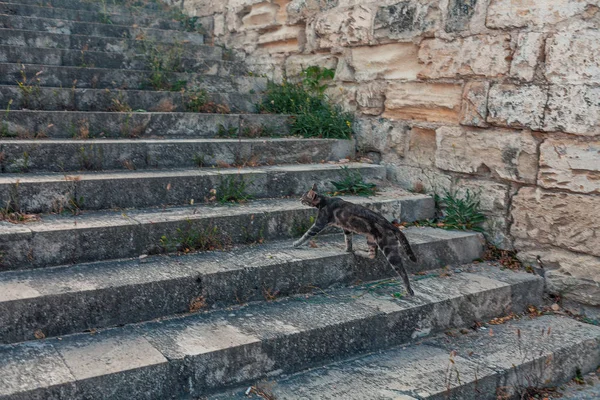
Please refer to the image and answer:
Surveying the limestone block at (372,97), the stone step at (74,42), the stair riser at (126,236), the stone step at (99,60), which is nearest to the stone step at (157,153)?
the limestone block at (372,97)

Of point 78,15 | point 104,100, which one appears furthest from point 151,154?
point 78,15

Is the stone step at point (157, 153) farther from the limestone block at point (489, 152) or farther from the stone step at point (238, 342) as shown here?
the stone step at point (238, 342)

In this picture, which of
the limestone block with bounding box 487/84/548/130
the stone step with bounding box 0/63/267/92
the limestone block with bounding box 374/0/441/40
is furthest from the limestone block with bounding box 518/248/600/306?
the stone step with bounding box 0/63/267/92

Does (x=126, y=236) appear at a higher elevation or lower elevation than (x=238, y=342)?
higher

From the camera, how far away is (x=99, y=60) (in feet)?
21.9

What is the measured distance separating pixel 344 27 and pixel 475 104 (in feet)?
6.37

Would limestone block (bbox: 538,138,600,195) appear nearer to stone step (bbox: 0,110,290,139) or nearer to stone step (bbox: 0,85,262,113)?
stone step (bbox: 0,110,290,139)

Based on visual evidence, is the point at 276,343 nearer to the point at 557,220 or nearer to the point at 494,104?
the point at 557,220

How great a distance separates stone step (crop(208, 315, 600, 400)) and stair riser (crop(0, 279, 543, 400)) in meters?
0.08

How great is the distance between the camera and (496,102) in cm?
491

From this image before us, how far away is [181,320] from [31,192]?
1.52m

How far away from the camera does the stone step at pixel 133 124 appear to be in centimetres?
501

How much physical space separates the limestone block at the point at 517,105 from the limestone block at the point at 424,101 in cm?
40

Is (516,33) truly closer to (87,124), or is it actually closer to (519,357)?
(519,357)
